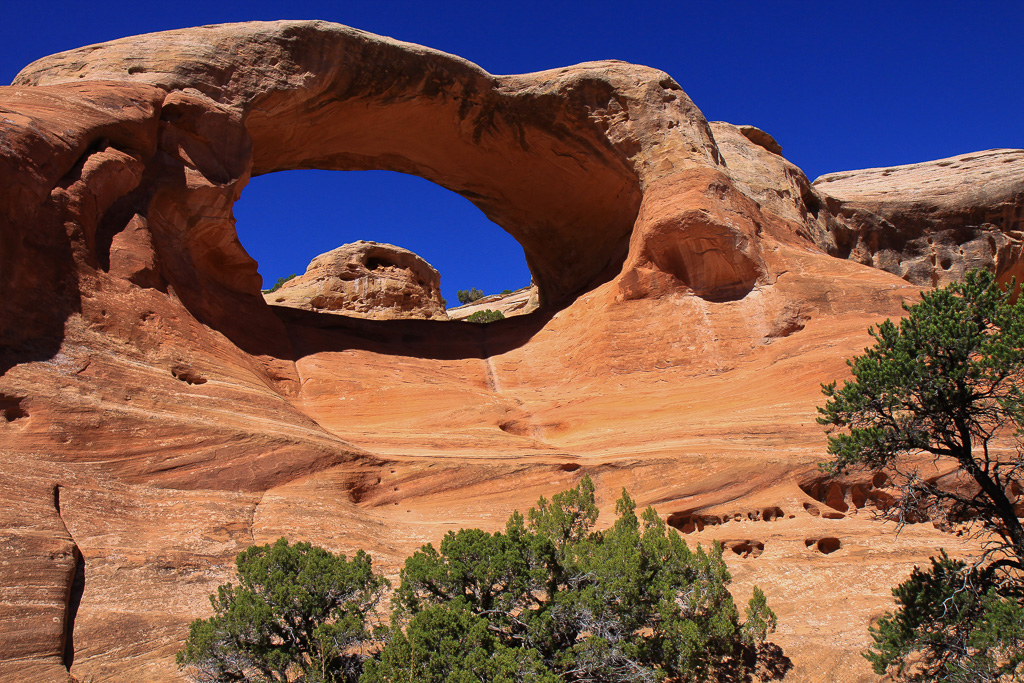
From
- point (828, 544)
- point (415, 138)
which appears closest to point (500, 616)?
point (828, 544)

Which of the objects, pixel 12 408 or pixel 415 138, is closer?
pixel 12 408

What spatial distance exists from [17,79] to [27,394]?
851cm

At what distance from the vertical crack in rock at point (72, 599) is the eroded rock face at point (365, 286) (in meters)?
14.6

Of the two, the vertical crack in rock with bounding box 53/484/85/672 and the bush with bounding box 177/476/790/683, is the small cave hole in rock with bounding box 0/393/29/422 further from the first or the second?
the bush with bounding box 177/476/790/683

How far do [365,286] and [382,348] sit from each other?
7347 millimetres

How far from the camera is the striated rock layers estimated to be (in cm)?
783

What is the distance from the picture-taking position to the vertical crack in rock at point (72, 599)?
6.12 m

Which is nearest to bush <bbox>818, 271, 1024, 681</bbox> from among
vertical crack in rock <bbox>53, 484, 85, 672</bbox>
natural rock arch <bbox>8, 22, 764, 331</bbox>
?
natural rock arch <bbox>8, 22, 764, 331</bbox>

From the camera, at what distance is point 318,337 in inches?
592

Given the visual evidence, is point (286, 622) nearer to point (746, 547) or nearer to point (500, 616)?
point (500, 616)

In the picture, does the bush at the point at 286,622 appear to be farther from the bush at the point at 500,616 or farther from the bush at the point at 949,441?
the bush at the point at 949,441

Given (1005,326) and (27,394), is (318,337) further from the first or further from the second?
(1005,326)

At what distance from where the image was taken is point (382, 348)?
15.3 metres

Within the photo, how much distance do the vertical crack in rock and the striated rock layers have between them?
3 cm
